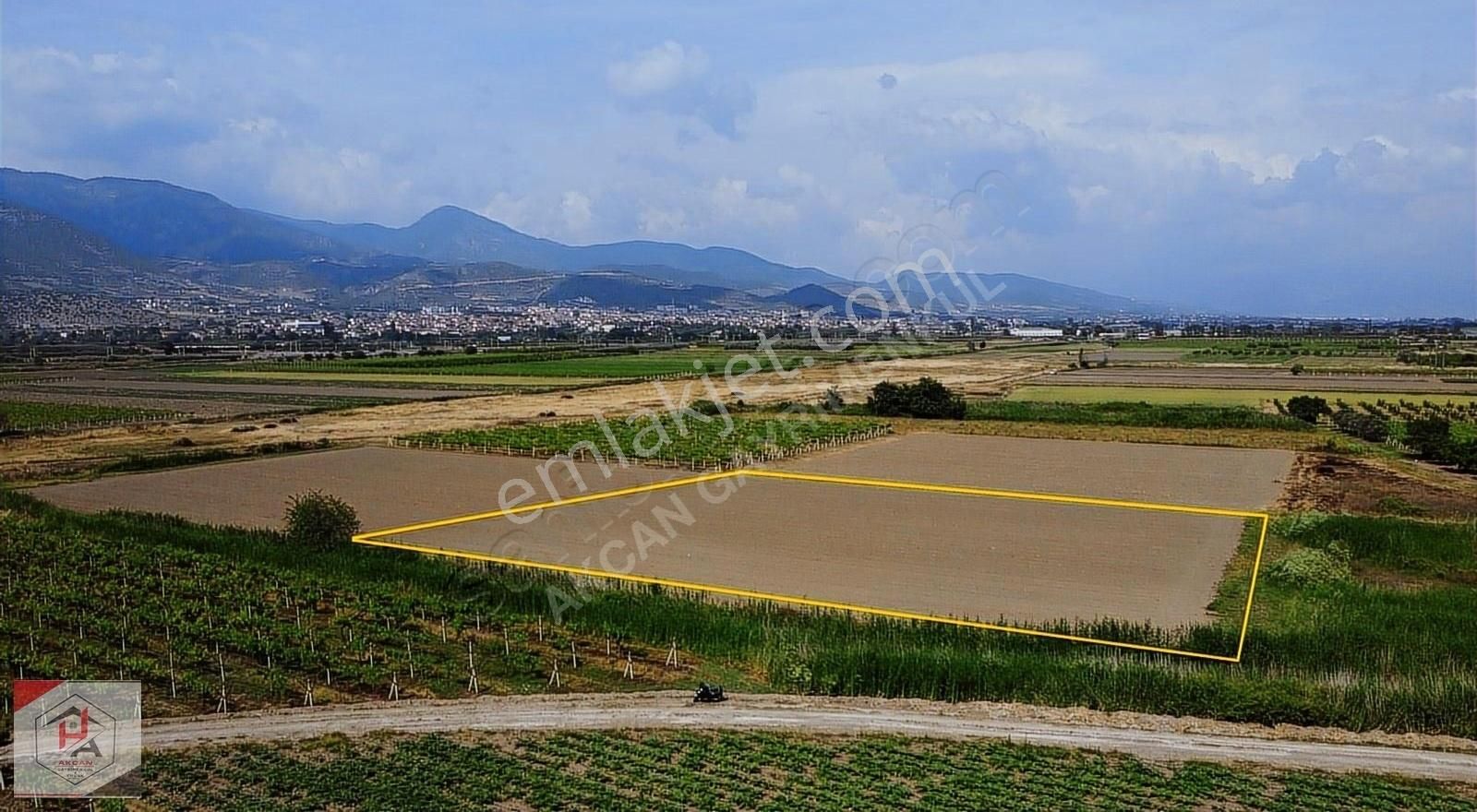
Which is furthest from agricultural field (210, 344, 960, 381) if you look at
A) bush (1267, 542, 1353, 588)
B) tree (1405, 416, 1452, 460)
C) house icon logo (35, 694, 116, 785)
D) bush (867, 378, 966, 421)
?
house icon logo (35, 694, 116, 785)

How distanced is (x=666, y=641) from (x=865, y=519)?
32.2ft

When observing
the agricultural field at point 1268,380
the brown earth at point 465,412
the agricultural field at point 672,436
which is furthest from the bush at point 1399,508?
the agricultural field at point 1268,380

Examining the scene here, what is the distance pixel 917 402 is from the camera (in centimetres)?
4803

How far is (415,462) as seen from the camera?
113ft

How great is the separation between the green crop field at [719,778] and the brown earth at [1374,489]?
17.6 m

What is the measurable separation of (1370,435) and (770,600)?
1262 inches

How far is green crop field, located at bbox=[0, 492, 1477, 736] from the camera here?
543 inches

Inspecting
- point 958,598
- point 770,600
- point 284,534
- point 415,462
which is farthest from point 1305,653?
point 415,462

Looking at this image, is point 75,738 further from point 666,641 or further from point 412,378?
point 412,378

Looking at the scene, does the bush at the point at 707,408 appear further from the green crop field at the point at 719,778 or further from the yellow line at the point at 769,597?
the green crop field at the point at 719,778

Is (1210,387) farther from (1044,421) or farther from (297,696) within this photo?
(297,696)

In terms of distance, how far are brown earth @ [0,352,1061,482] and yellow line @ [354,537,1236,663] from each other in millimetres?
18797

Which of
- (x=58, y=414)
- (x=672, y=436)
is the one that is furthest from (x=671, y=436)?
(x=58, y=414)

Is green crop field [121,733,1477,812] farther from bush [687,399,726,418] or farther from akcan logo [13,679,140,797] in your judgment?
bush [687,399,726,418]
